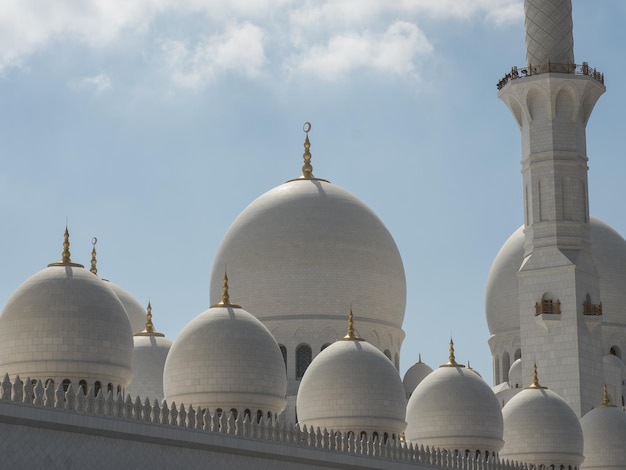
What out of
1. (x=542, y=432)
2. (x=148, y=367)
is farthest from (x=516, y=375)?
(x=148, y=367)

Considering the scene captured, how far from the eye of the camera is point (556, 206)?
43156 mm

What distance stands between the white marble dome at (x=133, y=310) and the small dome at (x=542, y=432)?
485 inches

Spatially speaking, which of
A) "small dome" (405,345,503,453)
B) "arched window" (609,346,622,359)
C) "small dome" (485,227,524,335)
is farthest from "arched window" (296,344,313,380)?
"arched window" (609,346,622,359)

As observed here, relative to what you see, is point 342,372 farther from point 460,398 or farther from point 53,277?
point 53,277

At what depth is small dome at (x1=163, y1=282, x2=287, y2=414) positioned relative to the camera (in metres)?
32.0

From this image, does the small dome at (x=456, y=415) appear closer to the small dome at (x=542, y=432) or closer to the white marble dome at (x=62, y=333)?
the small dome at (x=542, y=432)

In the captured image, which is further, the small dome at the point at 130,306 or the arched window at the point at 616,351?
the arched window at the point at 616,351

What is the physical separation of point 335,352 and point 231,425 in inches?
274

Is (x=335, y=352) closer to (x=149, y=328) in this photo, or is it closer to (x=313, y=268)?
(x=149, y=328)

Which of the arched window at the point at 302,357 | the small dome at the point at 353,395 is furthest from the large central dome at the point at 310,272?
the small dome at the point at 353,395

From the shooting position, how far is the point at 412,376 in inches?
1788

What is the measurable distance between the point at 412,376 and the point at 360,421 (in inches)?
457

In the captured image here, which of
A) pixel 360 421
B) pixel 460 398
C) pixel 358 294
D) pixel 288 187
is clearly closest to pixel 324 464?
pixel 360 421

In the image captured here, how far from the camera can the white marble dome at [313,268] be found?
142 ft
